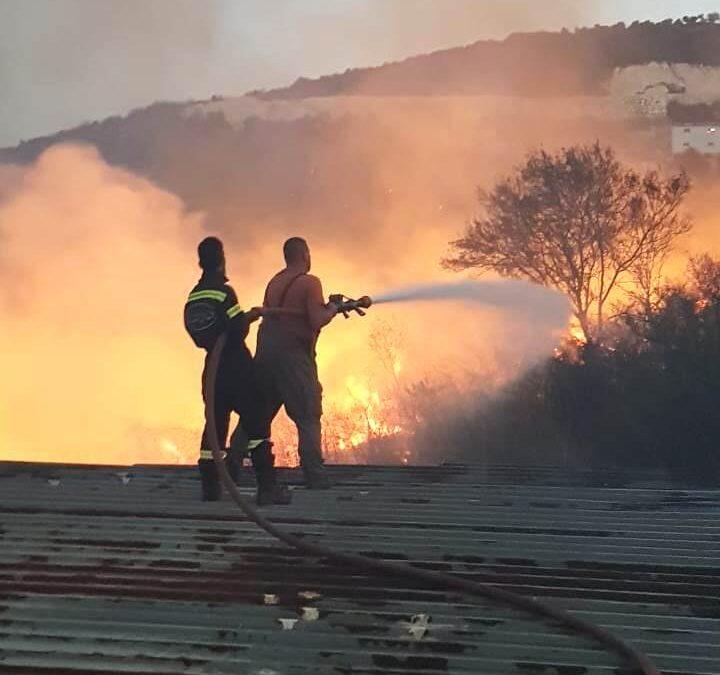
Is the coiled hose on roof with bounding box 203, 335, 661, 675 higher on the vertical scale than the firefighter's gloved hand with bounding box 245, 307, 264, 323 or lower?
lower

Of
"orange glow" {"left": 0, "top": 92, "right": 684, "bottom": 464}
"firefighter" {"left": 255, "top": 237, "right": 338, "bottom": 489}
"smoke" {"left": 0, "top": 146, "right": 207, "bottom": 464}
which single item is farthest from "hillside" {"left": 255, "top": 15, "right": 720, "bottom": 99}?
"firefighter" {"left": 255, "top": 237, "right": 338, "bottom": 489}

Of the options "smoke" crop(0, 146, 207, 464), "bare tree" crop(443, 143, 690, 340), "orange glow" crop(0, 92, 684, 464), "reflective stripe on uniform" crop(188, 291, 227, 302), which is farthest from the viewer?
"smoke" crop(0, 146, 207, 464)

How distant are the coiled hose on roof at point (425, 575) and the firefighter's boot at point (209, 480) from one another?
1.11 feet

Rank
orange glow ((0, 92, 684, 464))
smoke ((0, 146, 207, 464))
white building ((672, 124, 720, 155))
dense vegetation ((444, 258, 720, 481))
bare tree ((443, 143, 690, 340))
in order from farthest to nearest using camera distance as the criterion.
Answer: smoke ((0, 146, 207, 464))
orange glow ((0, 92, 684, 464))
white building ((672, 124, 720, 155))
bare tree ((443, 143, 690, 340))
dense vegetation ((444, 258, 720, 481))

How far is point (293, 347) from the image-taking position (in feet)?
15.0

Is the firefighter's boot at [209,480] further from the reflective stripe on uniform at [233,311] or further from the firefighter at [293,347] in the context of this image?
the reflective stripe on uniform at [233,311]

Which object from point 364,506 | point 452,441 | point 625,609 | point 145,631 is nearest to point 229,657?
point 145,631

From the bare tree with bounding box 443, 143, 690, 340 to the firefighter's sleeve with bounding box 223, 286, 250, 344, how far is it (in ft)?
59.6

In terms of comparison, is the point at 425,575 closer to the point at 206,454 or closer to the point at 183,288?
the point at 206,454

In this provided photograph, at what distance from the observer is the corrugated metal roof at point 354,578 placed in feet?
8.34

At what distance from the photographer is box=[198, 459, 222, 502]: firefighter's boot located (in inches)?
167

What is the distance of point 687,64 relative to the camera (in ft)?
81.5

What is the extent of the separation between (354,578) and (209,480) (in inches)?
53.0

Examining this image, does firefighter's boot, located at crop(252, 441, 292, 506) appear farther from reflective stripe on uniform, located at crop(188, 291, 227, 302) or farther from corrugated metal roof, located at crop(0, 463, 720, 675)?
reflective stripe on uniform, located at crop(188, 291, 227, 302)
